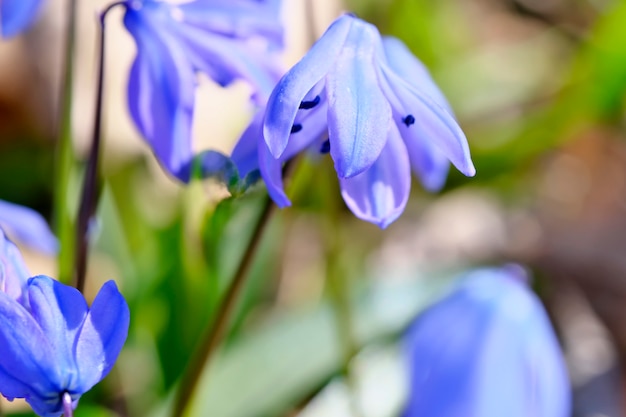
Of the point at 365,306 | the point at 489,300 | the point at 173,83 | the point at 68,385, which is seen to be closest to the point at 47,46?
the point at 365,306

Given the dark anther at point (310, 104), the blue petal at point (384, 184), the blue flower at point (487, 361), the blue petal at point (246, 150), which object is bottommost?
the blue flower at point (487, 361)

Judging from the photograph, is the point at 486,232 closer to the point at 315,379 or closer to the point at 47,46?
the point at 315,379

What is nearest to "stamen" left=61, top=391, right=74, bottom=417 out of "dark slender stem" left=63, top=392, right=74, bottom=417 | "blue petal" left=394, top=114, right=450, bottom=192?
"dark slender stem" left=63, top=392, right=74, bottom=417

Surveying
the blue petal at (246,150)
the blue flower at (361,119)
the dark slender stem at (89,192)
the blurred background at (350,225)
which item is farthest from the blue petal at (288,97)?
the blurred background at (350,225)

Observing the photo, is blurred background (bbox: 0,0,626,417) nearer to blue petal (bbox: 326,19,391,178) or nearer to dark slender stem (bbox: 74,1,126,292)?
dark slender stem (bbox: 74,1,126,292)

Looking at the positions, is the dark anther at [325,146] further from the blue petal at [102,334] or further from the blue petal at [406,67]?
the blue petal at [102,334]

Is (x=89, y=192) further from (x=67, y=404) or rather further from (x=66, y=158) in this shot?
(x=67, y=404)

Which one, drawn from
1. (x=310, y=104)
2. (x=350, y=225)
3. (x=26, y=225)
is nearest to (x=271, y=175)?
(x=310, y=104)
